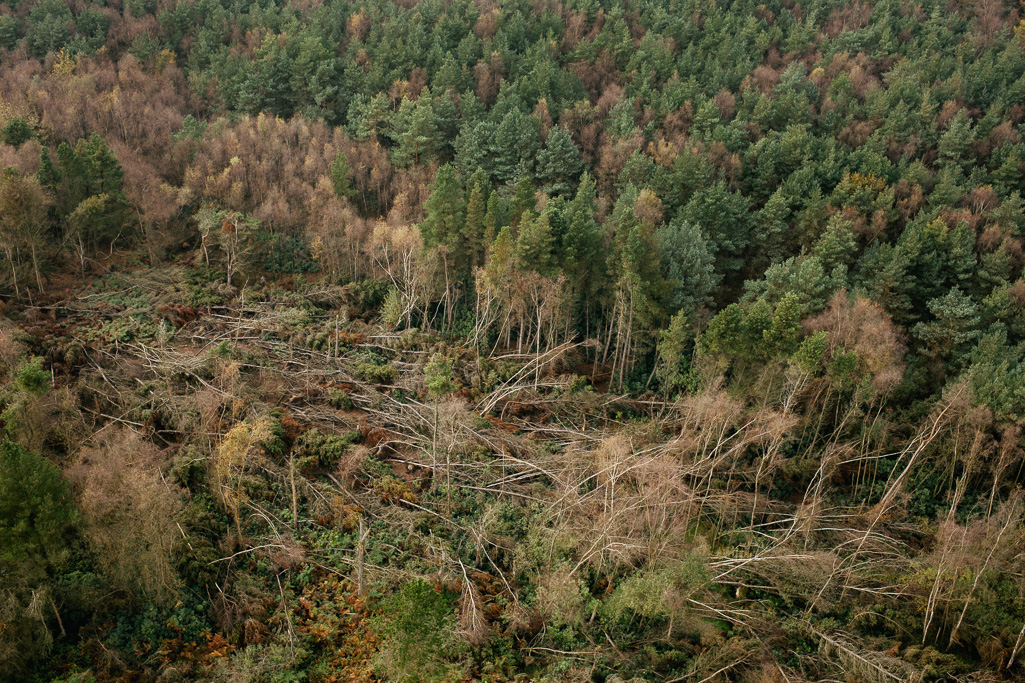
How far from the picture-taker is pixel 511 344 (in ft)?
157

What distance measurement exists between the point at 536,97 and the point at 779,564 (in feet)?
180

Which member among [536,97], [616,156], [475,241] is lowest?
[475,241]

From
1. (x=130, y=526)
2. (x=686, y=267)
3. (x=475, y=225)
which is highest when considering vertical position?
(x=475, y=225)

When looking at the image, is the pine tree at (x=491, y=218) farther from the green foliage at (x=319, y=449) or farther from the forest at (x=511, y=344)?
the green foliage at (x=319, y=449)

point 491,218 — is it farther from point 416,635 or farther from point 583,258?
point 416,635

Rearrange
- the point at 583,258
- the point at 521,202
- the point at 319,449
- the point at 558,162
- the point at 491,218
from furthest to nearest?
1. the point at 558,162
2. the point at 521,202
3. the point at 491,218
4. the point at 583,258
5. the point at 319,449

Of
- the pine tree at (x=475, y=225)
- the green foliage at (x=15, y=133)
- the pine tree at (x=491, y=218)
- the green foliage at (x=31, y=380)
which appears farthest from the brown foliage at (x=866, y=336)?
the green foliage at (x=15, y=133)

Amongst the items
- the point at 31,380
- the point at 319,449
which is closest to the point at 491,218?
the point at 319,449

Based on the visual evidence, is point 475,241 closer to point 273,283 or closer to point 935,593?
point 273,283

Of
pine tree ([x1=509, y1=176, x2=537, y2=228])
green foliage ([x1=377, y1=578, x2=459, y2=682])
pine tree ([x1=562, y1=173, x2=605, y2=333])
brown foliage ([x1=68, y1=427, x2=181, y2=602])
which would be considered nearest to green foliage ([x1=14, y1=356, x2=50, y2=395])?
brown foliage ([x1=68, y1=427, x2=181, y2=602])

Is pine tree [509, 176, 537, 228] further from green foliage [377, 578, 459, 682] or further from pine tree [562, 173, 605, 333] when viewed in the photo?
green foliage [377, 578, 459, 682]

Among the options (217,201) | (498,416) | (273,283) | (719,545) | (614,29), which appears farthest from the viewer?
(614,29)

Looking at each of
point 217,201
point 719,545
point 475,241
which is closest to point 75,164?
point 217,201

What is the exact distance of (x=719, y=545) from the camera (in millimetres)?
30047
